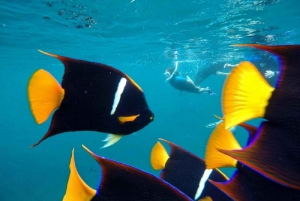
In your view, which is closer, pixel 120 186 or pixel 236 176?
pixel 120 186

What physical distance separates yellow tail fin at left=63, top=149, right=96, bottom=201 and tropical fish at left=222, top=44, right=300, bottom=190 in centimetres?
57

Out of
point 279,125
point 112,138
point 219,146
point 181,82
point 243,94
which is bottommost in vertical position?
point 181,82

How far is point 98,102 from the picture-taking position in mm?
1773

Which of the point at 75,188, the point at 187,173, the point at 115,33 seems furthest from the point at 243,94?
the point at 115,33

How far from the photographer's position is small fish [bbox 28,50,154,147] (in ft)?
5.66

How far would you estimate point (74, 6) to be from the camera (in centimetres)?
1512

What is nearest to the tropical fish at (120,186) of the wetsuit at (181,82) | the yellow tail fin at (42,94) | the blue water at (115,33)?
the yellow tail fin at (42,94)

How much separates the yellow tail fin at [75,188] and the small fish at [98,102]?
25.9 inches

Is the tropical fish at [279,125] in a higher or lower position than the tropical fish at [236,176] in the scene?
higher

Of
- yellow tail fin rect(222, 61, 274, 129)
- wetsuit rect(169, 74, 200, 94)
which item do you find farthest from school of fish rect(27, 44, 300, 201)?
wetsuit rect(169, 74, 200, 94)

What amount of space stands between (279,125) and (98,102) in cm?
113

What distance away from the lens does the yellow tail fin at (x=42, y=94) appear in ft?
4.69

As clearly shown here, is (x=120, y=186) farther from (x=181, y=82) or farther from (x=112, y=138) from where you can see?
(x=181, y=82)

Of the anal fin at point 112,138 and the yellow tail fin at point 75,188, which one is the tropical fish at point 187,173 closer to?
the anal fin at point 112,138
